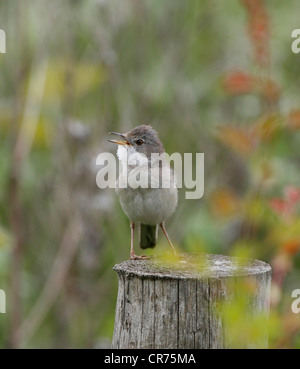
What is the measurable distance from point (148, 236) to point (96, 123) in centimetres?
181

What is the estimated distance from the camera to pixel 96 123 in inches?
286

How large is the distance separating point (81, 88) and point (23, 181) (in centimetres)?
139

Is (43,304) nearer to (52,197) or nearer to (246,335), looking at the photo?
(52,197)

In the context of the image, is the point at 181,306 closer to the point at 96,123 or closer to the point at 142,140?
the point at 142,140

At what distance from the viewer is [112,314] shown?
25.7ft

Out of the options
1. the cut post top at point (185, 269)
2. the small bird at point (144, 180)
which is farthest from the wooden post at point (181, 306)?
the small bird at point (144, 180)

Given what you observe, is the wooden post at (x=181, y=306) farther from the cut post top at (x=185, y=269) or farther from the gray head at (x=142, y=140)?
the gray head at (x=142, y=140)

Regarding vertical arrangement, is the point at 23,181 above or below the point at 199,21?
below

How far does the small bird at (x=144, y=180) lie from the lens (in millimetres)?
5254

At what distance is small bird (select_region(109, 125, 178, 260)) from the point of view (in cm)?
525

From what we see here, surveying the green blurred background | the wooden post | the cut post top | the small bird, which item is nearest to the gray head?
the small bird

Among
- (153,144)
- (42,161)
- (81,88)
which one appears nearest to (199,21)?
(81,88)

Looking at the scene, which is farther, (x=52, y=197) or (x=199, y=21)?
(x=199, y=21)

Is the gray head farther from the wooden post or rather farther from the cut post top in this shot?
the wooden post
